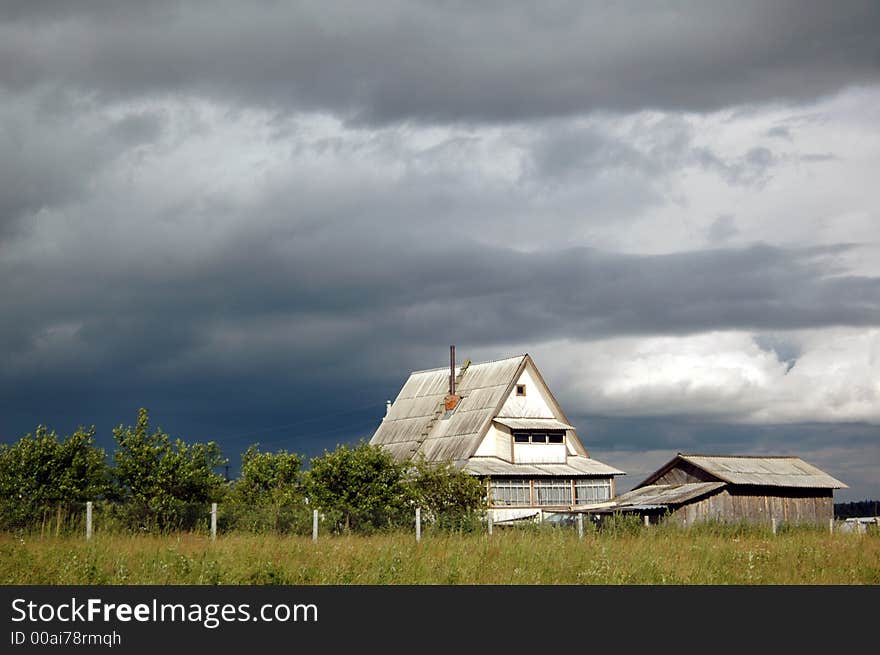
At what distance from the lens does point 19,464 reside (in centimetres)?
3266

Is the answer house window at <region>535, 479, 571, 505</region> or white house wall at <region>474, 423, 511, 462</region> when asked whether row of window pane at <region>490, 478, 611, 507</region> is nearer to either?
house window at <region>535, 479, 571, 505</region>

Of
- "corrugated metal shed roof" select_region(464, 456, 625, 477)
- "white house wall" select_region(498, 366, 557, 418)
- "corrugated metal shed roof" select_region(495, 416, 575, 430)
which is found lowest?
"corrugated metal shed roof" select_region(464, 456, 625, 477)

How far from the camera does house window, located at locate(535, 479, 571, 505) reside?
198ft

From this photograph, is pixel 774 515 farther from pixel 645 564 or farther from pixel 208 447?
pixel 645 564

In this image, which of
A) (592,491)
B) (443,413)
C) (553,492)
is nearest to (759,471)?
(592,491)

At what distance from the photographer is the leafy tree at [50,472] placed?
32375 mm

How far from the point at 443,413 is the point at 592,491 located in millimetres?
11195

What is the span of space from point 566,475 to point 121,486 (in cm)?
3336

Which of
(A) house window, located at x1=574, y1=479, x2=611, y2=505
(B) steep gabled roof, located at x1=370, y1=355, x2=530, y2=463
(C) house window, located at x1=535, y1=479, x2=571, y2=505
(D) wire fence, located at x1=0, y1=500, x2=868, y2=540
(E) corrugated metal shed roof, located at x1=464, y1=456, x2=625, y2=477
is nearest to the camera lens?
(D) wire fence, located at x1=0, y1=500, x2=868, y2=540

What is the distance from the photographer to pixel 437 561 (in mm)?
20438

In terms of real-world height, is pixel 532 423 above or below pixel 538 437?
above

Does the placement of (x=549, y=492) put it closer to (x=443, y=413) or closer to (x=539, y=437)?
(x=539, y=437)

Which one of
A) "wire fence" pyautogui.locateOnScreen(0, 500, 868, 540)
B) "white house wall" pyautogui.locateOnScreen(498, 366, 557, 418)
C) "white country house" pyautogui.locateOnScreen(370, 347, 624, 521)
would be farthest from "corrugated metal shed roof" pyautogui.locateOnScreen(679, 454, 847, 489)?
"wire fence" pyautogui.locateOnScreen(0, 500, 868, 540)
